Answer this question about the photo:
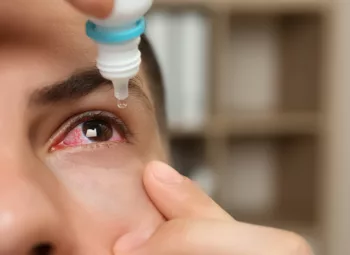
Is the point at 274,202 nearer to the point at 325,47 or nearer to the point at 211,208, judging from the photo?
the point at 325,47

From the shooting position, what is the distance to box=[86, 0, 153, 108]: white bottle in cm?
55

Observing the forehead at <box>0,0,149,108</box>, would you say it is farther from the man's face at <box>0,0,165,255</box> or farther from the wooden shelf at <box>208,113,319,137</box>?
the wooden shelf at <box>208,113,319,137</box>

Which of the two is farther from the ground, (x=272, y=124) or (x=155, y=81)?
(x=155, y=81)

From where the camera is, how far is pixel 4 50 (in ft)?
2.36

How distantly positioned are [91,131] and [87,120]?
0.7 inches

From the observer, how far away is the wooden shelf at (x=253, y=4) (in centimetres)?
235

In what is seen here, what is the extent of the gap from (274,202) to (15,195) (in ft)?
7.24

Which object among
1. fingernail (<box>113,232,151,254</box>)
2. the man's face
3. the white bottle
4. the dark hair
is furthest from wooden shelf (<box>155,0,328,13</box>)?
the white bottle

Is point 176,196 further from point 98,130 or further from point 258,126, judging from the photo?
point 258,126

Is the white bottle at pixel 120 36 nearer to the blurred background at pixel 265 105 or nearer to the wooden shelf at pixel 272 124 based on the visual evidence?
the blurred background at pixel 265 105

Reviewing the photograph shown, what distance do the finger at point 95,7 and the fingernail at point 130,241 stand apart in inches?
11.9

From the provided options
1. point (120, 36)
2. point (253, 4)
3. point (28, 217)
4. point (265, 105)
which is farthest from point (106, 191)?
point (265, 105)

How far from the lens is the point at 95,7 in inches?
20.5

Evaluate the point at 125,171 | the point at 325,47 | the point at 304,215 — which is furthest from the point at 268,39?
the point at 125,171
